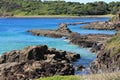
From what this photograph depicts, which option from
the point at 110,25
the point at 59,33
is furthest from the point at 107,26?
the point at 59,33

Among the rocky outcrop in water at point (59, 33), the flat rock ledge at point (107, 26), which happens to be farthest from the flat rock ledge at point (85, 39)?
the flat rock ledge at point (107, 26)

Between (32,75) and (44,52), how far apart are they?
1689 centimetres

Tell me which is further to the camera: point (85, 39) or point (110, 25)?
point (110, 25)

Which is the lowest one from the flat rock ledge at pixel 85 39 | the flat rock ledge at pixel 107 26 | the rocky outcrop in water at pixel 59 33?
the flat rock ledge at pixel 107 26

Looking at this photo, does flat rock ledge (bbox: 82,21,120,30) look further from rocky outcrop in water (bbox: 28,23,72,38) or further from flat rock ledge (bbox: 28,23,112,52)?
flat rock ledge (bbox: 28,23,112,52)

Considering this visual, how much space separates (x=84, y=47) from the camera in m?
77.0

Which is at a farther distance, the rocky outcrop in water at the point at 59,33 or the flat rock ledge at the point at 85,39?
the rocky outcrop in water at the point at 59,33

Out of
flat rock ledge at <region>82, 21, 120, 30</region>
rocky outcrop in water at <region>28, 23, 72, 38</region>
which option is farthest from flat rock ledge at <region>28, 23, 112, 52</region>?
flat rock ledge at <region>82, 21, 120, 30</region>

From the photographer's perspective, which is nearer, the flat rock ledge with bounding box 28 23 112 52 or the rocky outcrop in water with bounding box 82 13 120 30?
the flat rock ledge with bounding box 28 23 112 52

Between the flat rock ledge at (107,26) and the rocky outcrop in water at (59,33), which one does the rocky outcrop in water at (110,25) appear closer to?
the flat rock ledge at (107,26)

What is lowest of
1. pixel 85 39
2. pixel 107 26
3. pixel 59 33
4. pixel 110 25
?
pixel 107 26

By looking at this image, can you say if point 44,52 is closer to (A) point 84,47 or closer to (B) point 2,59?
(B) point 2,59

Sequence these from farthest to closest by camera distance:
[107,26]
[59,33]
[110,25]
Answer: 1. [110,25]
2. [107,26]
3. [59,33]

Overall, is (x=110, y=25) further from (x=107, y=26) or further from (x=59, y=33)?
(x=59, y=33)
